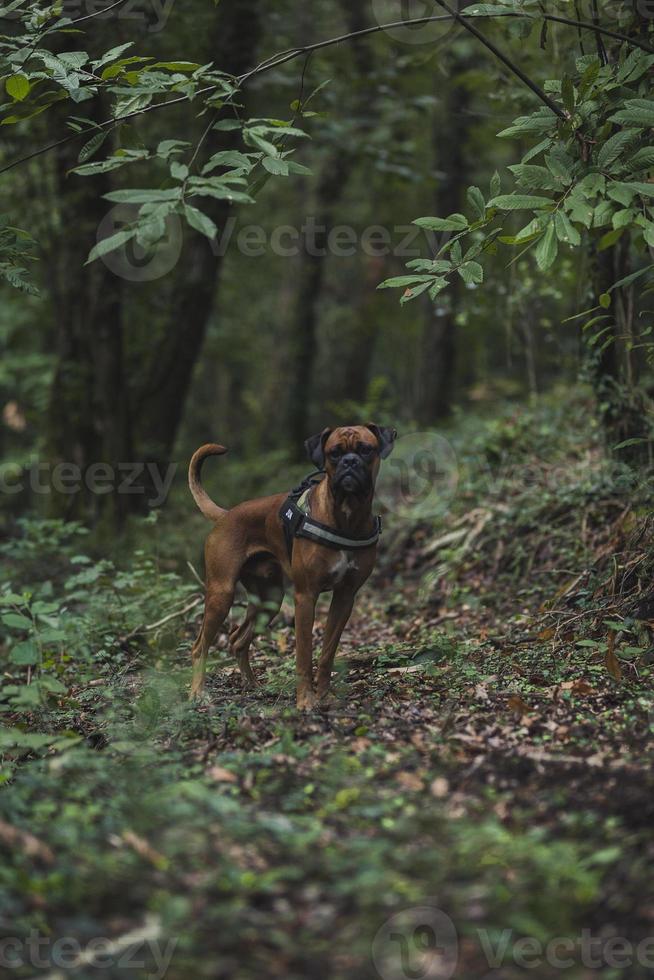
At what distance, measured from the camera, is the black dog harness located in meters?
5.61

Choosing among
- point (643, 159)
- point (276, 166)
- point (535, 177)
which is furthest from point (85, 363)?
point (643, 159)

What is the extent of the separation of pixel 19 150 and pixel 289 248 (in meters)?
7.38

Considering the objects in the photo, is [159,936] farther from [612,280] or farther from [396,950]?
[612,280]

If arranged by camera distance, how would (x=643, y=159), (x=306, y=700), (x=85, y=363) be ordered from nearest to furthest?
(x=643, y=159), (x=306, y=700), (x=85, y=363)

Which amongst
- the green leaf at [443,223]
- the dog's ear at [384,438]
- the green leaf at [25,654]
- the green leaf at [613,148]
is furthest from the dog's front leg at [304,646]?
the green leaf at [613,148]

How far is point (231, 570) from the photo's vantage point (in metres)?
6.22

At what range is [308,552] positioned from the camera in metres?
5.66

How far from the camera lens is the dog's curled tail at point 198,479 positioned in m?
6.37

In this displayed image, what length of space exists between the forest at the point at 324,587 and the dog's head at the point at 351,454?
20mm

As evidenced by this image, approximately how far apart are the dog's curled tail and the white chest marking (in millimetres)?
1079

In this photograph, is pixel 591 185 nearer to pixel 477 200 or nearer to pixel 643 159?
pixel 643 159

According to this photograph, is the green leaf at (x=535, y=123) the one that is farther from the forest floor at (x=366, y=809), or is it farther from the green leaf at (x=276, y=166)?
the forest floor at (x=366, y=809)

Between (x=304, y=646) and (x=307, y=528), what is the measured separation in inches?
27.8

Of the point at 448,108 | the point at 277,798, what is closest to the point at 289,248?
the point at 448,108
